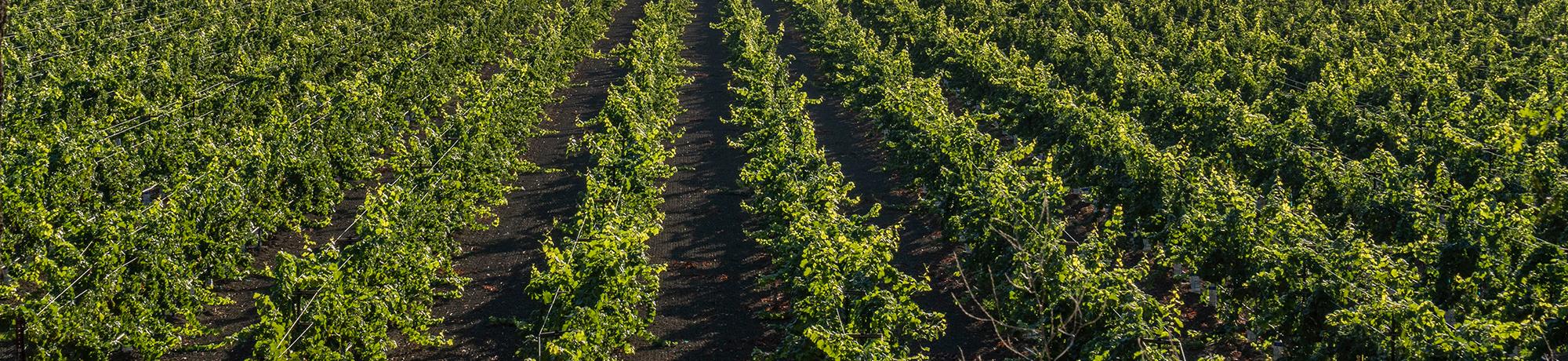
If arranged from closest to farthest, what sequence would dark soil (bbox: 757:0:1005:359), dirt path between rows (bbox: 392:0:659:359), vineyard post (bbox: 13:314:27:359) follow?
vineyard post (bbox: 13:314:27:359) → dirt path between rows (bbox: 392:0:659:359) → dark soil (bbox: 757:0:1005:359)

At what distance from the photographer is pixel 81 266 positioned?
690 inches

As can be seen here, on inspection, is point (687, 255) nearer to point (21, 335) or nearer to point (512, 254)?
point (512, 254)

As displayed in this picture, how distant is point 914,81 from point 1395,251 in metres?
13.8

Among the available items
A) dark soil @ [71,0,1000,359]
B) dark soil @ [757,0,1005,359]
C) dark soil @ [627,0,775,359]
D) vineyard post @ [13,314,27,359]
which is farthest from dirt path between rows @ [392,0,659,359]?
dark soil @ [757,0,1005,359]

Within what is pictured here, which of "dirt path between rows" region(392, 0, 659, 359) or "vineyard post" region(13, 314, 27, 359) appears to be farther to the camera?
"dirt path between rows" region(392, 0, 659, 359)

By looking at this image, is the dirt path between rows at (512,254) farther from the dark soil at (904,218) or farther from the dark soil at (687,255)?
the dark soil at (904,218)

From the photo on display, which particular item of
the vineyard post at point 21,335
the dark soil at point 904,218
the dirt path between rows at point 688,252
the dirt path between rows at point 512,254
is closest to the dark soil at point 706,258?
the dirt path between rows at point 688,252

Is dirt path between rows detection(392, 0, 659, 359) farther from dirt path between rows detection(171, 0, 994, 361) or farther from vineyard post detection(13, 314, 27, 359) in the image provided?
vineyard post detection(13, 314, 27, 359)

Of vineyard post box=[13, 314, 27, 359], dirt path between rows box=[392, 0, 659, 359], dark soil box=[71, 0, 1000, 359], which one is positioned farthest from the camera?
dark soil box=[71, 0, 1000, 359]

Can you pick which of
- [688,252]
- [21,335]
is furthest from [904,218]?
[21,335]

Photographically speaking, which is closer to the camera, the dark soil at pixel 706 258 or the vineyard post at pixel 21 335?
the vineyard post at pixel 21 335

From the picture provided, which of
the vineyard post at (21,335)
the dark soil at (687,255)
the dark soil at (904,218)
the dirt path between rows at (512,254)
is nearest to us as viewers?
the vineyard post at (21,335)

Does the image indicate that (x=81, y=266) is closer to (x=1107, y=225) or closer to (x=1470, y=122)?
(x=1107, y=225)

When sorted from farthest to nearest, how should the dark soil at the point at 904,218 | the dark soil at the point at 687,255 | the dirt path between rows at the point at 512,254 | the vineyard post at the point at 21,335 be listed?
the dark soil at the point at 904,218 → the dark soil at the point at 687,255 → the dirt path between rows at the point at 512,254 → the vineyard post at the point at 21,335
